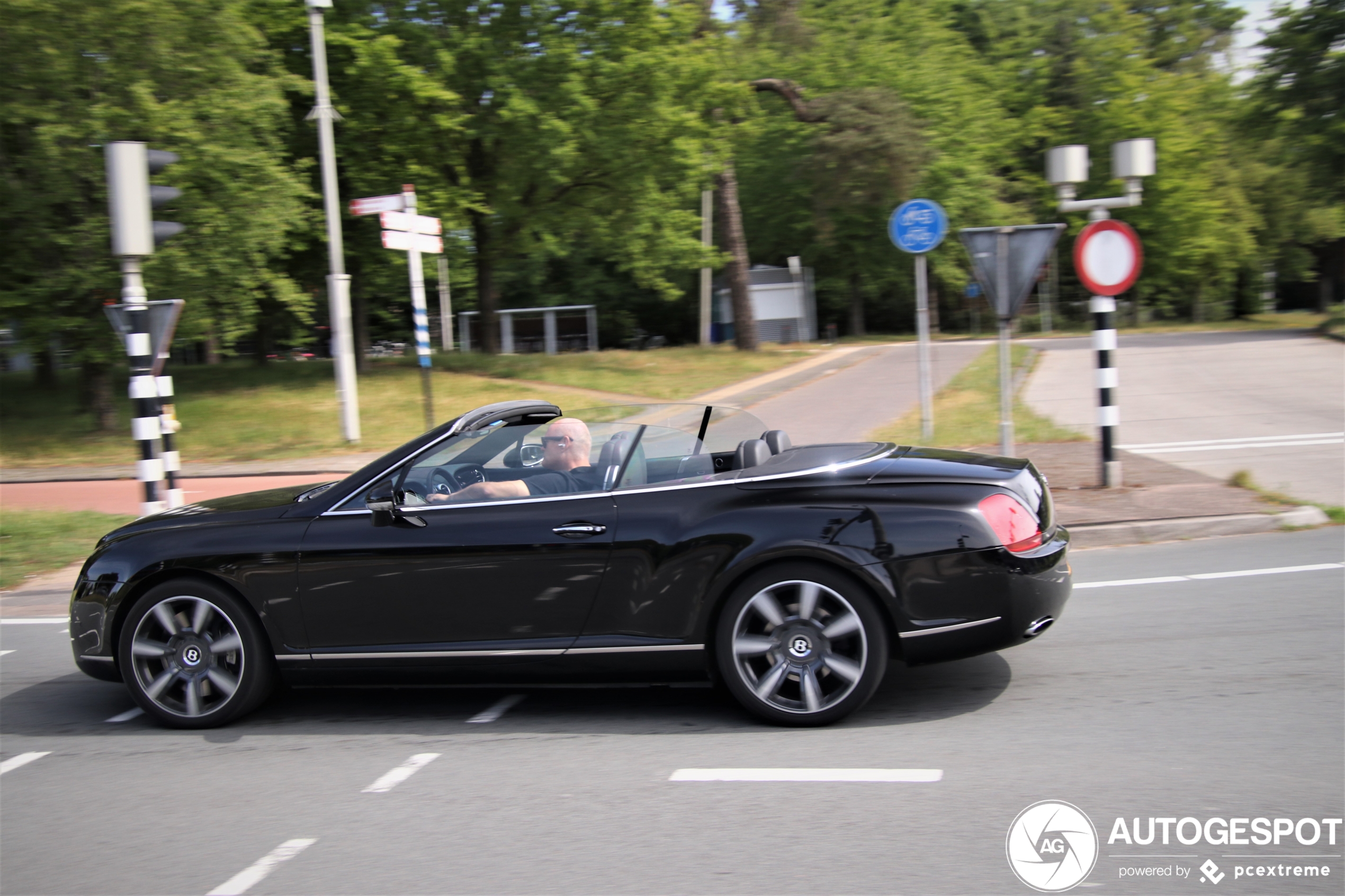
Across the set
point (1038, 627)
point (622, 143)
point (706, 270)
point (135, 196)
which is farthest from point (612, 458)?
point (706, 270)

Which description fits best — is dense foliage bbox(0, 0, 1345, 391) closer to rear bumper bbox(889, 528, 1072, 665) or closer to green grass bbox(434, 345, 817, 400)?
green grass bbox(434, 345, 817, 400)

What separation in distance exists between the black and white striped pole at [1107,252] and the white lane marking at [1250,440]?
360cm

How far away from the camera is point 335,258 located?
17578 millimetres

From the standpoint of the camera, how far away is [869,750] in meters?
4.25

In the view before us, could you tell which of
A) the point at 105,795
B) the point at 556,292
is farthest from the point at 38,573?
the point at 556,292

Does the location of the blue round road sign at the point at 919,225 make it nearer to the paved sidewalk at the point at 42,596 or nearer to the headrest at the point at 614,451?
the headrest at the point at 614,451

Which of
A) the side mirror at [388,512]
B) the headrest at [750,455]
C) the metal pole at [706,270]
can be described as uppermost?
the metal pole at [706,270]

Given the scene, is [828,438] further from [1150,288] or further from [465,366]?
[1150,288]

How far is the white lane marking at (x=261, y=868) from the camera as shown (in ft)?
11.1

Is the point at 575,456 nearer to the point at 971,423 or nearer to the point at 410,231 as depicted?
the point at 410,231

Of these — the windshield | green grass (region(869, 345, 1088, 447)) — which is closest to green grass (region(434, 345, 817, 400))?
green grass (region(869, 345, 1088, 447))

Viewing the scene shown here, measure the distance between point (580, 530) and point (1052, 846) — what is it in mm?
2132

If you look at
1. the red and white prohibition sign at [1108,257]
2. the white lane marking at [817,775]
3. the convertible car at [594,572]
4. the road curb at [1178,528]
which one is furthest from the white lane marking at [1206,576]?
the white lane marking at [817,775]

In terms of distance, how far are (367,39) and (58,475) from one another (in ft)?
38.1
